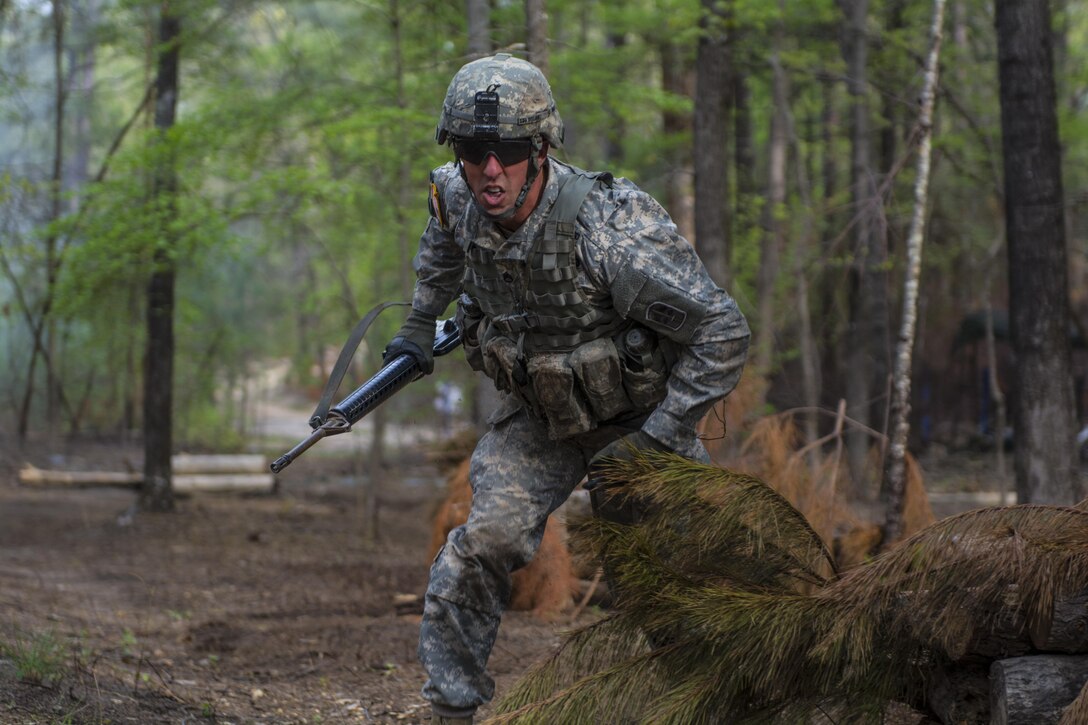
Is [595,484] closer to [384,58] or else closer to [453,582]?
[453,582]

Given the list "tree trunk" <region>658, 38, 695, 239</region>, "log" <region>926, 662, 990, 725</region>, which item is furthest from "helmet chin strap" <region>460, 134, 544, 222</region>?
"tree trunk" <region>658, 38, 695, 239</region>

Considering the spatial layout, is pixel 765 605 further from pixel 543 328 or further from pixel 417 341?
pixel 417 341

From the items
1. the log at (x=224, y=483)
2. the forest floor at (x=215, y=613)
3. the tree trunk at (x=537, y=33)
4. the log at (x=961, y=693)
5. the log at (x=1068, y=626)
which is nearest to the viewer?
the log at (x=1068, y=626)

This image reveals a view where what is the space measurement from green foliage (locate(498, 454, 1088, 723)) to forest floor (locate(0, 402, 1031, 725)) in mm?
1139

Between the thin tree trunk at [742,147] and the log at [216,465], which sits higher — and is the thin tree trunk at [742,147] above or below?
above

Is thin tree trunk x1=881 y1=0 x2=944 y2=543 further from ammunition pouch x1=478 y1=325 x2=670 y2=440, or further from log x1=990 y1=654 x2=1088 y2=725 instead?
log x1=990 y1=654 x2=1088 y2=725

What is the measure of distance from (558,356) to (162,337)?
8.62 m

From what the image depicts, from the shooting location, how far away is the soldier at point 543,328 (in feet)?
11.0

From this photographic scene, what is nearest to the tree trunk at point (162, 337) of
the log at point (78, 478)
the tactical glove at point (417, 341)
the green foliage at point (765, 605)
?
the log at point (78, 478)

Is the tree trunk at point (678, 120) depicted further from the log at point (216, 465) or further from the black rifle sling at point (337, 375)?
the black rifle sling at point (337, 375)

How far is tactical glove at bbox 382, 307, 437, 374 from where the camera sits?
381 centimetres

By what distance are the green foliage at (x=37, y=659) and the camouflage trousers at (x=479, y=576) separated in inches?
58.9

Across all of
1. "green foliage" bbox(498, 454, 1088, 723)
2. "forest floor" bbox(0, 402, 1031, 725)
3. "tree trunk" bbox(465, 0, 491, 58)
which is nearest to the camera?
"green foliage" bbox(498, 454, 1088, 723)

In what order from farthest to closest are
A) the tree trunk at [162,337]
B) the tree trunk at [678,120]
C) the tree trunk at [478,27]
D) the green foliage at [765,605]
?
1. the tree trunk at [678,120]
2. the tree trunk at [162,337]
3. the tree trunk at [478,27]
4. the green foliage at [765,605]
